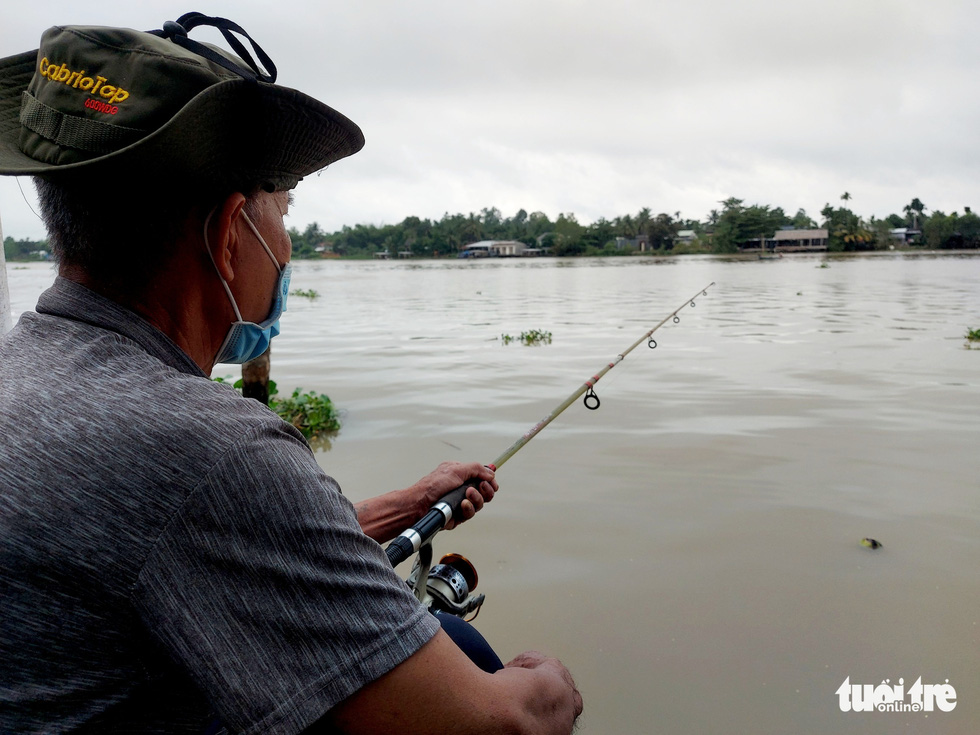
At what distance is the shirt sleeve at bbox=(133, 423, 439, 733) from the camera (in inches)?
41.8

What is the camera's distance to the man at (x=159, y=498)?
1062 mm

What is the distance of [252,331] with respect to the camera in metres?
1.69

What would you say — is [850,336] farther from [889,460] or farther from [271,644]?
[271,644]

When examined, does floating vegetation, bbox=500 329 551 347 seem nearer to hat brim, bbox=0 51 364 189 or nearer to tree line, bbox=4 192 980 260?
hat brim, bbox=0 51 364 189

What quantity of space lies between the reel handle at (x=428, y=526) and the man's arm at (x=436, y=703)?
0.49 meters

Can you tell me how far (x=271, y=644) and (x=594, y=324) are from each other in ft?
48.4

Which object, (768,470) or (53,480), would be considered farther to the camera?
(768,470)

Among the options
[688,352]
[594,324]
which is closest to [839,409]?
[688,352]

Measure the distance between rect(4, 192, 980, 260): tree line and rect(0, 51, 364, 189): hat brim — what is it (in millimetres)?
99456

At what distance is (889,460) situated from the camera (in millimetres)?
5656

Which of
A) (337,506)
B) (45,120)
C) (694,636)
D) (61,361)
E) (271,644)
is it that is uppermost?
(45,120)

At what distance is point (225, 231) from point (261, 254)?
152mm

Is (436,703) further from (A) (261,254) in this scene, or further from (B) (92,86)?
(B) (92,86)

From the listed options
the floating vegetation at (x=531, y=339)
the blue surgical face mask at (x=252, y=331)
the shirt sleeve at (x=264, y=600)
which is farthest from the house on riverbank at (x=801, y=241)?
the shirt sleeve at (x=264, y=600)
